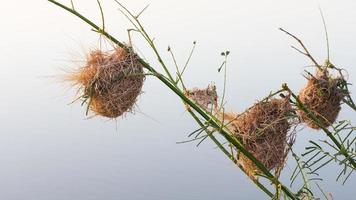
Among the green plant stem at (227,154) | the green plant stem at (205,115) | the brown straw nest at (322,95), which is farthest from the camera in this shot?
the brown straw nest at (322,95)

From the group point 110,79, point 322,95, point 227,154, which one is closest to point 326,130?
point 322,95

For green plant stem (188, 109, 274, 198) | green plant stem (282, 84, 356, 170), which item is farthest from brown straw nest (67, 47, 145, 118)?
green plant stem (282, 84, 356, 170)

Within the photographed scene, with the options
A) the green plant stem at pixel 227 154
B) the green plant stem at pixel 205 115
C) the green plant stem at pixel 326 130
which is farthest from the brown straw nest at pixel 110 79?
the green plant stem at pixel 326 130

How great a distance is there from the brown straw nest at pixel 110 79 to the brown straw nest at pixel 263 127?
0.91ft

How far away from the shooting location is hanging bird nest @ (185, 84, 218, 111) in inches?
59.3

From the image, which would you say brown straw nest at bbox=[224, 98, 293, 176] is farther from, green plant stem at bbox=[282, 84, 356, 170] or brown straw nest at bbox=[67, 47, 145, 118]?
brown straw nest at bbox=[67, 47, 145, 118]

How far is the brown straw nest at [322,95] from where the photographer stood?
63.3 inches

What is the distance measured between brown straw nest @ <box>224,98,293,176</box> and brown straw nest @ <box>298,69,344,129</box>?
0.43 ft

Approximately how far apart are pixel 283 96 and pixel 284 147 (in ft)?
0.52

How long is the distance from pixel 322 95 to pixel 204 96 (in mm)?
363

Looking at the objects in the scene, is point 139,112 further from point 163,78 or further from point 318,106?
point 318,106

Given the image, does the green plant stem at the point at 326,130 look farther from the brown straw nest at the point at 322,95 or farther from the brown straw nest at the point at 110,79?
the brown straw nest at the point at 110,79

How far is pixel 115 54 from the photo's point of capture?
4.83ft

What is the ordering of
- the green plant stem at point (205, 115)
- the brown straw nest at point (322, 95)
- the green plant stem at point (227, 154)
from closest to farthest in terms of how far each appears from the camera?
the green plant stem at point (205, 115)
the green plant stem at point (227, 154)
the brown straw nest at point (322, 95)
